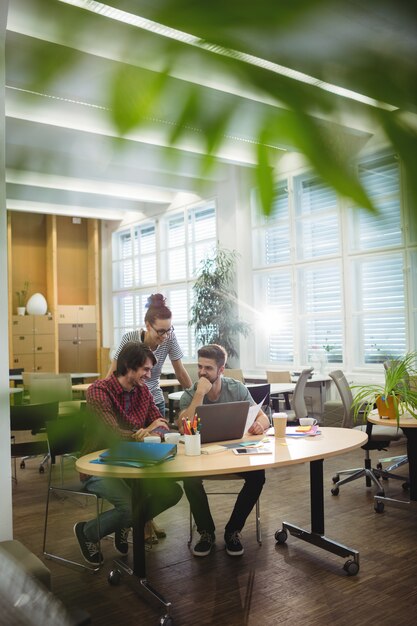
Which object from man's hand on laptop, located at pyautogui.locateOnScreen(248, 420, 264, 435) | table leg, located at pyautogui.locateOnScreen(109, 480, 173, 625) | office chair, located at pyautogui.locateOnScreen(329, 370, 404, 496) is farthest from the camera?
office chair, located at pyautogui.locateOnScreen(329, 370, 404, 496)

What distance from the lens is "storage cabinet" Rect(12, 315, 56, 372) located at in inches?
456

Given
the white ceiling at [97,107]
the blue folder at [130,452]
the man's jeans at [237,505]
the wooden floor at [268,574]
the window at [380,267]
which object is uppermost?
the white ceiling at [97,107]

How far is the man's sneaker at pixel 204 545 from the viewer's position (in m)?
3.30

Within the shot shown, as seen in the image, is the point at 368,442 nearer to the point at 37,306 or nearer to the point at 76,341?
the point at 37,306

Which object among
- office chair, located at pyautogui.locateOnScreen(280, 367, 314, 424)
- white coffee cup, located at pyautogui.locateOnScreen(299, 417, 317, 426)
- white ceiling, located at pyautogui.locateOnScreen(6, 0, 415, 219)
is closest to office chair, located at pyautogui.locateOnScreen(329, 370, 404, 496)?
office chair, located at pyautogui.locateOnScreen(280, 367, 314, 424)

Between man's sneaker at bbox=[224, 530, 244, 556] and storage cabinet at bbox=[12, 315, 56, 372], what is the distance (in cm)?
885

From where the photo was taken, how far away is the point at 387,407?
4.10 m

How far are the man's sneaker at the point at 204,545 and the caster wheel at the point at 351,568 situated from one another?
80 centimetres

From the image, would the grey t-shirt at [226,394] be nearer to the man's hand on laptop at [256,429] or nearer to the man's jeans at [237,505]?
the man's hand on laptop at [256,429]

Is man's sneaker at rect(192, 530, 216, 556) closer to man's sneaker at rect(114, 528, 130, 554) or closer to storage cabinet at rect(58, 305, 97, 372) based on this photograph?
man's sneaker at rect(114, 528, 130, 554)

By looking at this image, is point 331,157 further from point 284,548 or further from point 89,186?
point 284,548

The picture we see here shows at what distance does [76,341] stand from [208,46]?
41.5ft

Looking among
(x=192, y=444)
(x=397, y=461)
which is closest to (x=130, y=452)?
(x=192, y=444)

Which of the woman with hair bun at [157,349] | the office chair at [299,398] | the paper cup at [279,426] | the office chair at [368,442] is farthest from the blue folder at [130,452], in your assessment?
the office chair at [299,398]
